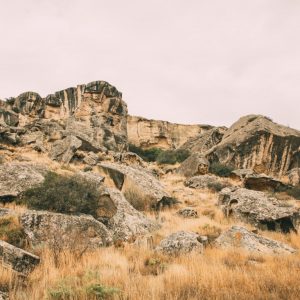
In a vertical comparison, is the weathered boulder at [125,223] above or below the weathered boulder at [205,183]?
below

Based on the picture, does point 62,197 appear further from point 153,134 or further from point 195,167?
point 153,134

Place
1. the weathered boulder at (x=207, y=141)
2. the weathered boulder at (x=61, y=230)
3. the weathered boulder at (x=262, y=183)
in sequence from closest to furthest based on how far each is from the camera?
the weathered boulder at (x=61, y=230)
the weathered boulder at (x=262, y=183)
the weathered boulder at (x=207, y=141)

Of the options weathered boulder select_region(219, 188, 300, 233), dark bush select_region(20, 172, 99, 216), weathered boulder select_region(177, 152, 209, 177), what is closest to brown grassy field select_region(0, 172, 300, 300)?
dark bush select_region(20, 172, 99, 216)

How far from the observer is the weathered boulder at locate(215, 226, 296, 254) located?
8758 millimetres

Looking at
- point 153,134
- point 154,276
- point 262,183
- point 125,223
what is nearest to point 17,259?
point 154,276

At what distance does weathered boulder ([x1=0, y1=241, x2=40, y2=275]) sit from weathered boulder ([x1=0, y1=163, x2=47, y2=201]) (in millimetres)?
5241

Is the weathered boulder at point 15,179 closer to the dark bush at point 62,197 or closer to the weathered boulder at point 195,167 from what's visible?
the dark bush at point 62,197

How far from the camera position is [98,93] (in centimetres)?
4659

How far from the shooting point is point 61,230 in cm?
797

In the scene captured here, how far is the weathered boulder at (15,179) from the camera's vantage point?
11.0m

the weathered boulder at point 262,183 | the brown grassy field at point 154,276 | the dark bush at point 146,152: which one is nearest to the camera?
the brown grassy field at point 154,276

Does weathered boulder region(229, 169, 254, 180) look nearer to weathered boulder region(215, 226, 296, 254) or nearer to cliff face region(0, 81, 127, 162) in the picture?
cliff face region(0, 81, 127, 162)

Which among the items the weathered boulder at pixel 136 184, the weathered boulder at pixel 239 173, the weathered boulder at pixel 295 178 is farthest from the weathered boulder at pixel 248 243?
the weathered boulder at pixel 295 178

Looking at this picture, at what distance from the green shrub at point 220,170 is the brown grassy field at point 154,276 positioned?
21.2 metres
